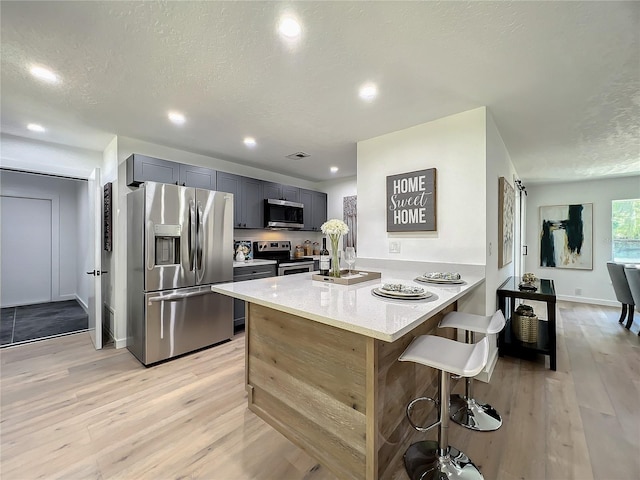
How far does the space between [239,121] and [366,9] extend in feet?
5.72

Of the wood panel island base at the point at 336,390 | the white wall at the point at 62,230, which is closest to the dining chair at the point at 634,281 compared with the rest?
the wood panel island base at the point at 336,390

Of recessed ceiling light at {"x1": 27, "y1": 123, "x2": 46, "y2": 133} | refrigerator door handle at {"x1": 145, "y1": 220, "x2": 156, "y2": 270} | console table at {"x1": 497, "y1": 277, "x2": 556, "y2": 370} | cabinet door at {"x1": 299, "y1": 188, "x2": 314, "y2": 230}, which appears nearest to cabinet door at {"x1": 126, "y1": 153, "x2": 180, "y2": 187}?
refrigerator door handle at {"x1": 145, "y1": 220, "x2": 156, "y2": 270}

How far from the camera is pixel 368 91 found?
2.19 metres

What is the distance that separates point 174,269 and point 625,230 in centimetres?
744

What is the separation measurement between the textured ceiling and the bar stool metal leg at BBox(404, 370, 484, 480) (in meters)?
1.93

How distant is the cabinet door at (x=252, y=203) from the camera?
13.9 feet

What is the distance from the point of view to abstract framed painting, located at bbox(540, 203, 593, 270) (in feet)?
17.5

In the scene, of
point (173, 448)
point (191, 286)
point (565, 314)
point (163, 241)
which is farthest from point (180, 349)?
point (565, 314)

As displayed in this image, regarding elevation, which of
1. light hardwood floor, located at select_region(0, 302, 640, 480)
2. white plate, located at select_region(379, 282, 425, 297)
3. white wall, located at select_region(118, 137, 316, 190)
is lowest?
light hardwood floor, located at select_region(0, 302, 640, 480)

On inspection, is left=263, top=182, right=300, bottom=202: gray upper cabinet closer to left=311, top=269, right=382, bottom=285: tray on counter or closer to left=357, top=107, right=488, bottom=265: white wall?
left=357, top=107, right=488, bottom=265: white wall

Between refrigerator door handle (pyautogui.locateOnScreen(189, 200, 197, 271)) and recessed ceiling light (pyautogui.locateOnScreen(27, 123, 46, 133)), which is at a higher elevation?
recessed ceiling light (pyautogui.locateOnScreen(27, 123, 46, 133))

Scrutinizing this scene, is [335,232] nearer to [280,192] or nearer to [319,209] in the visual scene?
[280,192]

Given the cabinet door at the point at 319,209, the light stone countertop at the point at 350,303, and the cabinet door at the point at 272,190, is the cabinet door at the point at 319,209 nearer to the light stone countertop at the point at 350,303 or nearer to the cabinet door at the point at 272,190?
the cabinet door at the point at 272,190

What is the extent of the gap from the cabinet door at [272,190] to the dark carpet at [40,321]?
3.28 metres
